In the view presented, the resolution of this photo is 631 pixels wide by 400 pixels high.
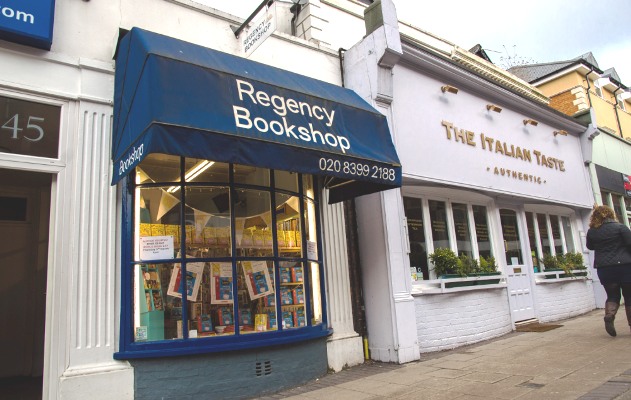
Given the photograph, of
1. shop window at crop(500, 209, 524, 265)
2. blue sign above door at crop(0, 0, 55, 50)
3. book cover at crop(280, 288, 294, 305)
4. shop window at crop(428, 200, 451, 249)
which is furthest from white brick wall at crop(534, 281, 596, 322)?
blue sign above door at crop(0, 0, 55, 50)

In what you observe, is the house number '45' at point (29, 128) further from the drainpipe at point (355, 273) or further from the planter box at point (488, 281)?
the planter box at point (488, 281)

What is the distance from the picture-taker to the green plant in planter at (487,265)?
8727 millimetres

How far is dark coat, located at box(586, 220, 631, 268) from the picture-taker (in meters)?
6.86

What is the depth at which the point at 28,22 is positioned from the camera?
4.77m

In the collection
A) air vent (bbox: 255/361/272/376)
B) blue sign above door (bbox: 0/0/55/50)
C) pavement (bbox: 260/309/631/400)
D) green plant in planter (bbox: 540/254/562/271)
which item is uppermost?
blue sign above door (bbox: 0/0/55/50)

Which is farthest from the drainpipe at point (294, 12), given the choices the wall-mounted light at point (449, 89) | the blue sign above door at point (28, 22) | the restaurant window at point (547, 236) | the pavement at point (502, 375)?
the restaurant window at point (547, 236)

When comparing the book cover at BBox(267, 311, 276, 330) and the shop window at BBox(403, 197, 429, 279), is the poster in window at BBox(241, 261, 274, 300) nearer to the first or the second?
the book cover at BBox(267, 311, 276, 330)

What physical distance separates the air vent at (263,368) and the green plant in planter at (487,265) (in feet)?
16.0

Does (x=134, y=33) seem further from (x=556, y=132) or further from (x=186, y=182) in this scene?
(x=556, y=132)

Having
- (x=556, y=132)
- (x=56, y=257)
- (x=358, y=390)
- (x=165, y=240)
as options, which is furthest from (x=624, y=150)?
(x=56, y=257)

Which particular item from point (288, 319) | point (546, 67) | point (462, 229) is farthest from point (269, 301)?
point (546, 67)

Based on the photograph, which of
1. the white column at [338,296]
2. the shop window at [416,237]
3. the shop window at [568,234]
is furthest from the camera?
the shop window at [568,234]

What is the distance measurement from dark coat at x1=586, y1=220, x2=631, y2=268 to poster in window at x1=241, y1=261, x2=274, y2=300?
5.08m

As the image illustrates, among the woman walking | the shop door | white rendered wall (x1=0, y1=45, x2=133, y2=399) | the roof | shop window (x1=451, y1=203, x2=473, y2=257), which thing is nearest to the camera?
white rendered wall (x1=0, y1=45, x2=133, y2=399)
